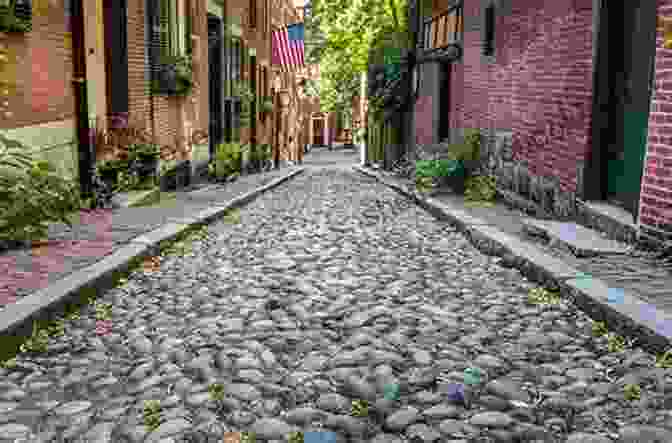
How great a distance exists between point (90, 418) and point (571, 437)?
6.36ft

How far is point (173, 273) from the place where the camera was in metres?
5.82

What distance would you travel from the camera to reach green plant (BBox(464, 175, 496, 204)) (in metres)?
10.3

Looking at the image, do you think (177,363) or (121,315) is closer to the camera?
(177,363)

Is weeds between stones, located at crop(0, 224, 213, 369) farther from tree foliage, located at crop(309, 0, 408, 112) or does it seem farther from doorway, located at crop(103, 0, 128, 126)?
tree foliage, located at crop(309, 0, 408, 112)

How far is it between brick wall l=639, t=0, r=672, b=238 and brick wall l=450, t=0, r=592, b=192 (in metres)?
1.52

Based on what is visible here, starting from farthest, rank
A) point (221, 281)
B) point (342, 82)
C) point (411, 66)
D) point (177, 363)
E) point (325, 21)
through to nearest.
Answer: point (342, 82) → point (325, 21) → point (411, 66) → point (221, 281) → point (177, 363)

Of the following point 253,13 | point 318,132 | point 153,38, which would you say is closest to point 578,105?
point 153,38

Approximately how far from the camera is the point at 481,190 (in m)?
10.5

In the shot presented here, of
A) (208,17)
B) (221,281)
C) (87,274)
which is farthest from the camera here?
(208,17)

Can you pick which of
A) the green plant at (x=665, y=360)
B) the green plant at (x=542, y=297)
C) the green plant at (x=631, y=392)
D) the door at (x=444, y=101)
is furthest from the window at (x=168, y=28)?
the green plant at (x=631, y=392)

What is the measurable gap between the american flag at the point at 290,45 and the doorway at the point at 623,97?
16156 mm

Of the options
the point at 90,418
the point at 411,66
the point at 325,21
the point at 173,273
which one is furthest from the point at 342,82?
the point at 90,418

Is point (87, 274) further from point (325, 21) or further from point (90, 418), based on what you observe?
point (325, 21)

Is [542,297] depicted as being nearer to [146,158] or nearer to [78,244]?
[78,244]
